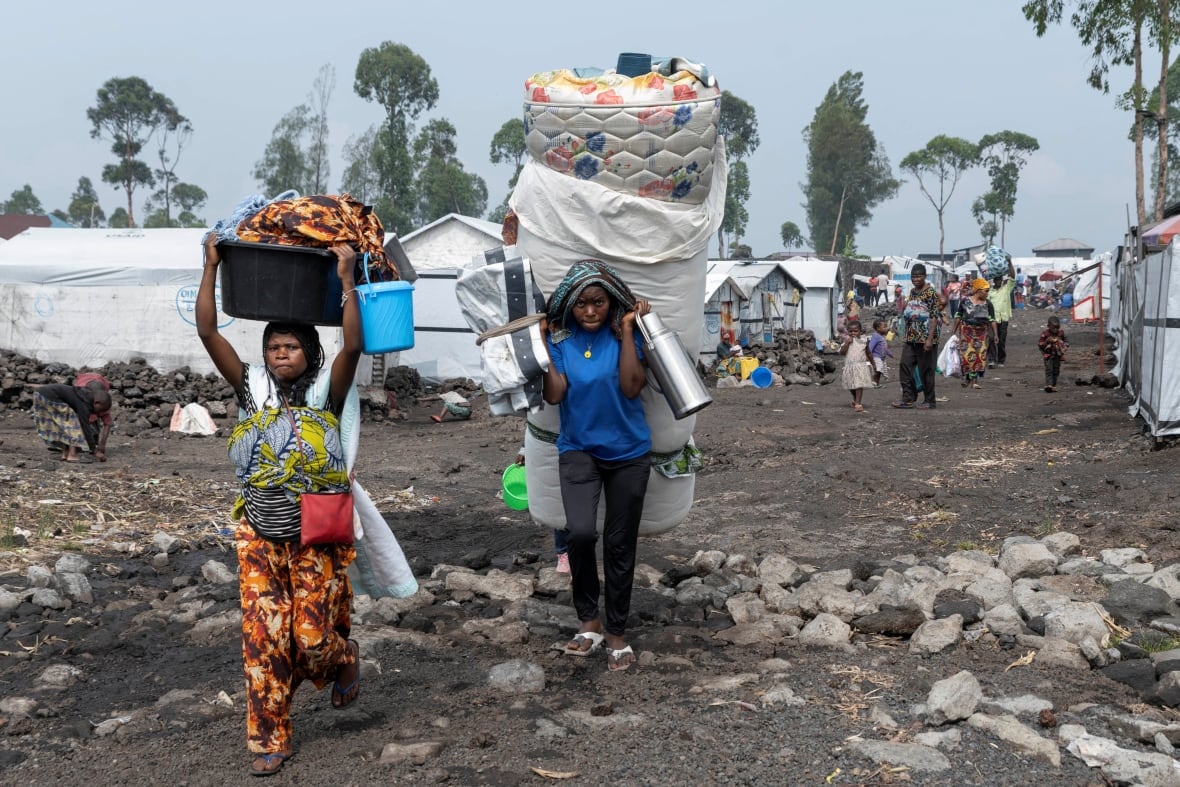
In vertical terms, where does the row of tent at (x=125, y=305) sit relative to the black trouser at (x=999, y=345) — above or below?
above

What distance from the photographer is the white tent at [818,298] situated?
3228cm

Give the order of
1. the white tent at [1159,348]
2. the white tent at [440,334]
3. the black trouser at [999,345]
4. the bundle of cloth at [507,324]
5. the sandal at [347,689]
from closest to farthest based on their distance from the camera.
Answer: the sandal at [347,689] → the bundle of cloth at [507,324] → the white tent at [1159,348] → the white tent at [440,334] → the black trouser at [999,345]

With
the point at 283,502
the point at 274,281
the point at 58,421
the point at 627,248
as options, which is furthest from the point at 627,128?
the point at 58,421

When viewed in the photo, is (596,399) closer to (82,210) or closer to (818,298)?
(818,298)

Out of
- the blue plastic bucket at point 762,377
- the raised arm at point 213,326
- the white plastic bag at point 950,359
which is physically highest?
the raised arm at point 213,326

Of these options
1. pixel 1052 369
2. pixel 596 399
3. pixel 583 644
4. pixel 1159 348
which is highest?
pixel 596 399

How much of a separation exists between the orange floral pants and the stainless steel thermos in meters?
1.40

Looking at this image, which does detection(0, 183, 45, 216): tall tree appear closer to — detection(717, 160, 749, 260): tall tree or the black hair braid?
detection(717, 160, 749, 260): tall tree

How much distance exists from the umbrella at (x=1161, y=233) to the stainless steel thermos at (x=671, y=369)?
1365cm

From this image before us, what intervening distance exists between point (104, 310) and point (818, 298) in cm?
2107

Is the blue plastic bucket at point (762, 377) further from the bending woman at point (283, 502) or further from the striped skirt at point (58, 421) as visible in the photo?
the bending woman at point (283, 502)

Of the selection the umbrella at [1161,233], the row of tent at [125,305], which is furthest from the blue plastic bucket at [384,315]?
the umbrella at [1161,233]

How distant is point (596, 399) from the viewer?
4.17 meters

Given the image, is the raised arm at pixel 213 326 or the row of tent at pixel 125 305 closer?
the raised arm at pixel 213 326
